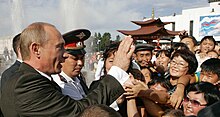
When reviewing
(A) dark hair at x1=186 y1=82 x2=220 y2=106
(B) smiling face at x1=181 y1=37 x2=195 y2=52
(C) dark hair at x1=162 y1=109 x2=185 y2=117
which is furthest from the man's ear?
(B) smiling face at x1=181 y1=37 x2=195 y2=52

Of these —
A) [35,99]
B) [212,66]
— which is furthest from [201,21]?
[35,99]

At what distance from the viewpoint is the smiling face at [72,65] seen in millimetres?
2508

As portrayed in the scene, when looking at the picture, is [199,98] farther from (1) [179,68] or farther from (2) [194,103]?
(1) [179,68]

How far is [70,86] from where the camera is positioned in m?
2.37

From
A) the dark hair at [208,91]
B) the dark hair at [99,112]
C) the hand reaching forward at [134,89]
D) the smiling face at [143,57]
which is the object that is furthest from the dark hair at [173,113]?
the smiling face at [143,57]

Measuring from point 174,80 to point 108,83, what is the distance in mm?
1476

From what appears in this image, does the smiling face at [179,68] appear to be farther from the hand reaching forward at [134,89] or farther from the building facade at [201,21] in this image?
the building facade at [201,21]

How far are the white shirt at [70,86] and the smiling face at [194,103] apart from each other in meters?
0.83

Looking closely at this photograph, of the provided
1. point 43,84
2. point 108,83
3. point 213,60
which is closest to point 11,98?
point 43,84

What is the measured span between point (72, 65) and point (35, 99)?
0.89m

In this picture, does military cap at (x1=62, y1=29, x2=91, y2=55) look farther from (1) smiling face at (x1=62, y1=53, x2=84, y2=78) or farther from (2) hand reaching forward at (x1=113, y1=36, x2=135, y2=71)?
(2) hand reaching forward at (x1=113, y1=36, x2=135, y2=71)

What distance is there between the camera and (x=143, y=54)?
4.14 metres

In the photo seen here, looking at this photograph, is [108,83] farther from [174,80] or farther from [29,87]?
[174,80]

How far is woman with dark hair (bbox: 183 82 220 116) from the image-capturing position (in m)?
2.33
